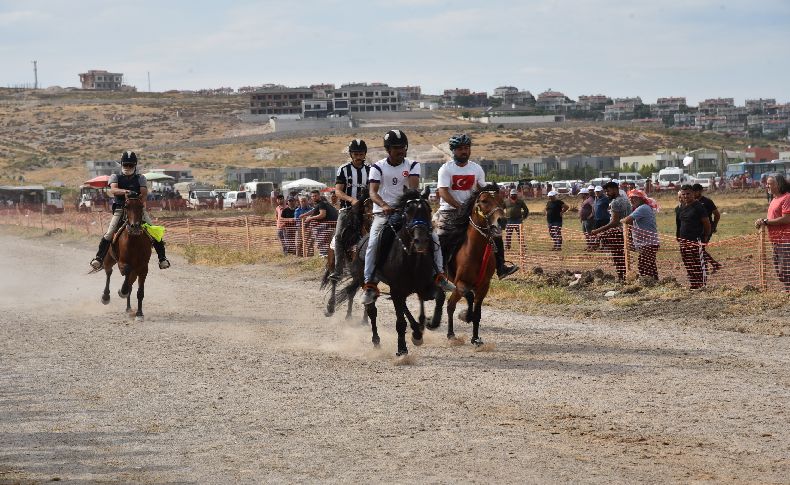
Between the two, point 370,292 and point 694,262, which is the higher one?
point 370,292

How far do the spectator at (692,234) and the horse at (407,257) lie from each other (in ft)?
20.1

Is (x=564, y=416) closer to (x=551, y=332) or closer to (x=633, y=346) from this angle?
(x=633, y=346)

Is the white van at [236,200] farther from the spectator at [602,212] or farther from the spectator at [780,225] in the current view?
the spectator at [780,225]

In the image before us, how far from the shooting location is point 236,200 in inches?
2901

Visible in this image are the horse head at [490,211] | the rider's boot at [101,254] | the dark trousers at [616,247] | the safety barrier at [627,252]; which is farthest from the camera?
the dark trousers at [616,247]

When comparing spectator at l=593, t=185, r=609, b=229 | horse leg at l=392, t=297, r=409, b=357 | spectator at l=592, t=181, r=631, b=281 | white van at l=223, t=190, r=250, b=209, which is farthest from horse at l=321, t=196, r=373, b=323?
white van at l=223, t=190, r=250, b=209

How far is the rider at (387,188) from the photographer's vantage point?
13594 millimetres

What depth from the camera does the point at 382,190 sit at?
13.8 m

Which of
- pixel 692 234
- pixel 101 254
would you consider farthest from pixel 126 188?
pixel 692 234

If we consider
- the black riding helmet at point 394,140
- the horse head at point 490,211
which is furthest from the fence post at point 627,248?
the black riding helmet at point 394,140

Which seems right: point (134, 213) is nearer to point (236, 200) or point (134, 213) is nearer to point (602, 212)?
point (602, 212)

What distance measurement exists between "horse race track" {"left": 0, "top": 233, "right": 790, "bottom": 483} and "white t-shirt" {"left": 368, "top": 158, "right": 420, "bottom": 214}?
186 centimetres

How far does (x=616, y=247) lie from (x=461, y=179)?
286 inches

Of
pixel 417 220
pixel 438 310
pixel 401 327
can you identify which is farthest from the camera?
pixel 438 310
